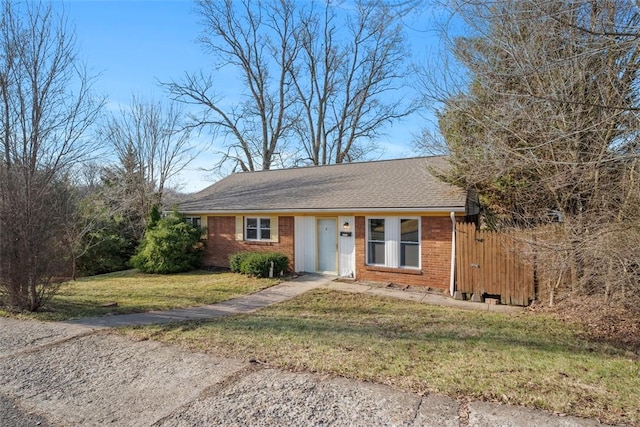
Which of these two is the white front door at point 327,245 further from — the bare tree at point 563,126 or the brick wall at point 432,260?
the bare tree at point 563,126

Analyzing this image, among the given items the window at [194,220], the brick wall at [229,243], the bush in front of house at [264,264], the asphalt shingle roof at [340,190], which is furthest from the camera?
the window at [194,220]

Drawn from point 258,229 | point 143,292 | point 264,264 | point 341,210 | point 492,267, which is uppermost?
point 341,210

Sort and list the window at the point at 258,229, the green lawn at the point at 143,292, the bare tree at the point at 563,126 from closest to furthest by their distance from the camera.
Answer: the bare tree at the point at 563,126
the green lawn at the point at 143,292
the window at the point at 258,229

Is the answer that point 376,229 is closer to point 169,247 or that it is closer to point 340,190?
point 340,190

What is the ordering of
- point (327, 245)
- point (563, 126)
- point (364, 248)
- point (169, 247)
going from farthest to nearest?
point (169, 247) → point (327, 245) → point (364, 248) → point (563, 126)

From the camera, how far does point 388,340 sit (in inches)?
238

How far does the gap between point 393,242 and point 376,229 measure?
2.36 feet

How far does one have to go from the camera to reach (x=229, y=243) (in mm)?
15344

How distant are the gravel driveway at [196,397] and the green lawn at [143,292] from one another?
306 cm

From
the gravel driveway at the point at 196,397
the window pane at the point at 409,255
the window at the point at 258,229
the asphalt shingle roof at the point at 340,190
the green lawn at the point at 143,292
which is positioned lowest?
the green lawn at the point at 143,292

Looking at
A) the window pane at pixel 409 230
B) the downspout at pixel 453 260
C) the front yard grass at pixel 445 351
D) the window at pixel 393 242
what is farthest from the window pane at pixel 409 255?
the front yard grass at pixel 445 351

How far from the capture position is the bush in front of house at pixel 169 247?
14.7 meters

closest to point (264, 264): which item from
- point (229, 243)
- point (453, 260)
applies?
point (229, 243)

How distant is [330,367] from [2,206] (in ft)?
24.9
